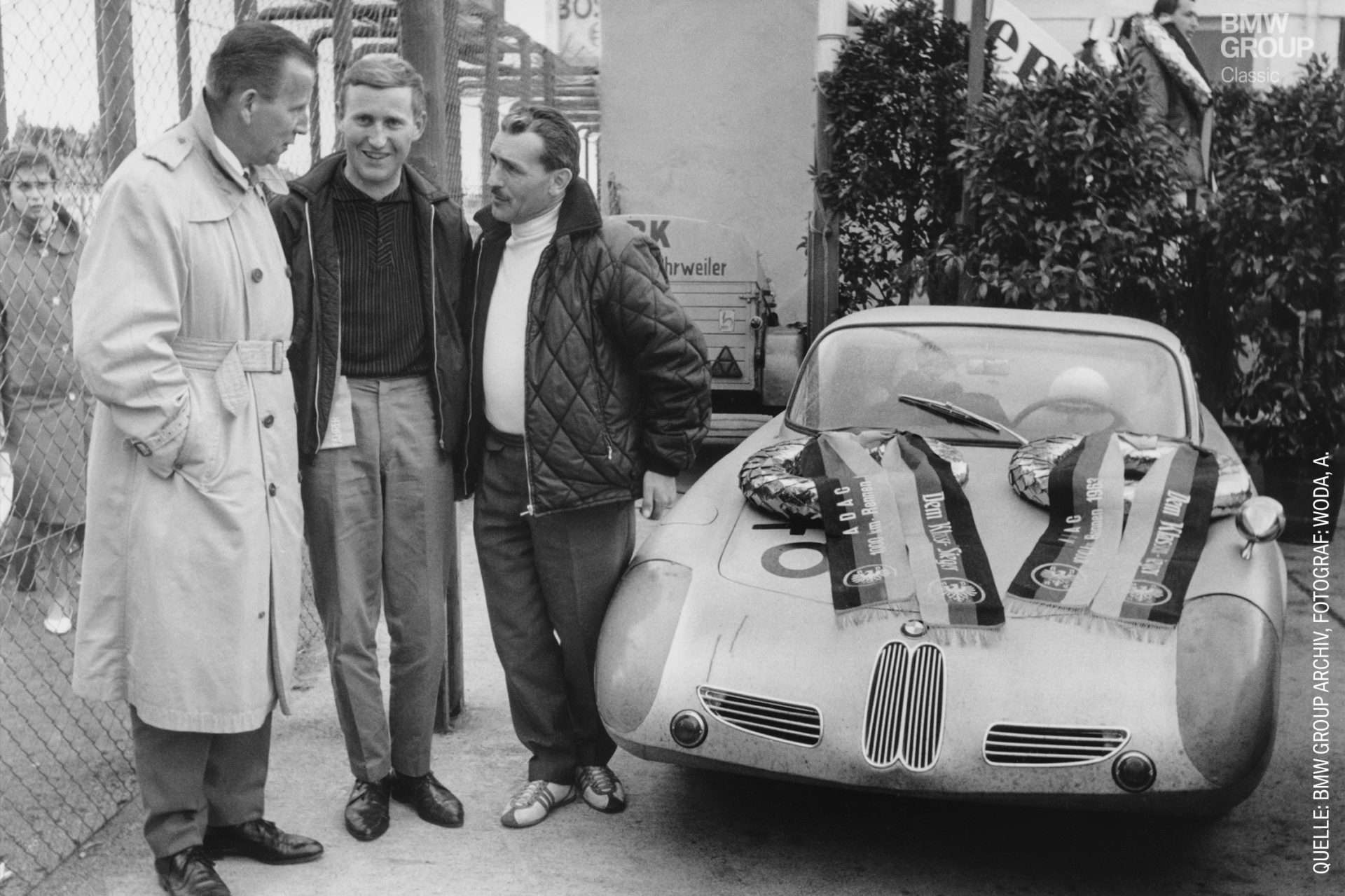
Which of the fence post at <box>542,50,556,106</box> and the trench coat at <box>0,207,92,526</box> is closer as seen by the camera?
the trench coat at <box>0,207,92,526</box>

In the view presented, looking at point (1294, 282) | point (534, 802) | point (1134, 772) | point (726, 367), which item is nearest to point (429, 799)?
point (534, 802)

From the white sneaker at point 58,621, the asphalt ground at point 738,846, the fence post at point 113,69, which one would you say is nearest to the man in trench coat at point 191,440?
the asphalt ground at point 738,846

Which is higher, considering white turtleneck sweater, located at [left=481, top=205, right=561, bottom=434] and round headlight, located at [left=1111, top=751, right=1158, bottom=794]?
white turtleneck sweater, located at [left=481, top=205, right=561, bottom=434]

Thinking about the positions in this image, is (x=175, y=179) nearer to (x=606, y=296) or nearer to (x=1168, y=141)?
(x=606, y=296)

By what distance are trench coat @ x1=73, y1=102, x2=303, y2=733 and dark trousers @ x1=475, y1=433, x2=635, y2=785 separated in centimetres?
76

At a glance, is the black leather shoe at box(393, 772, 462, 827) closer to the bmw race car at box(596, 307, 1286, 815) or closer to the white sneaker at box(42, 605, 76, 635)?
the bmw race car at box(596, 307, 1286, 815)

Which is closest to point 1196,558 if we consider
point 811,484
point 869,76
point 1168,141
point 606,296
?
point 811,484

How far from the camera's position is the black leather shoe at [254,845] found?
3539mm

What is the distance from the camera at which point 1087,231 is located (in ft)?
24.9

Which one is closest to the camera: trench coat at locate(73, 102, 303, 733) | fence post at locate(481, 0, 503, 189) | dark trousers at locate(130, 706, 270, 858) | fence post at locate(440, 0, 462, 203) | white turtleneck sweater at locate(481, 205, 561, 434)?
trench coat at locate(73, 102, 303, 733)

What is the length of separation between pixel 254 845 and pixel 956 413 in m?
2.57

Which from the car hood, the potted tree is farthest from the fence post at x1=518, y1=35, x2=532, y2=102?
the car hood

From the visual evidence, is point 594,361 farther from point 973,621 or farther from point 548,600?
point 973,621

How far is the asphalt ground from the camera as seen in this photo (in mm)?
3494
